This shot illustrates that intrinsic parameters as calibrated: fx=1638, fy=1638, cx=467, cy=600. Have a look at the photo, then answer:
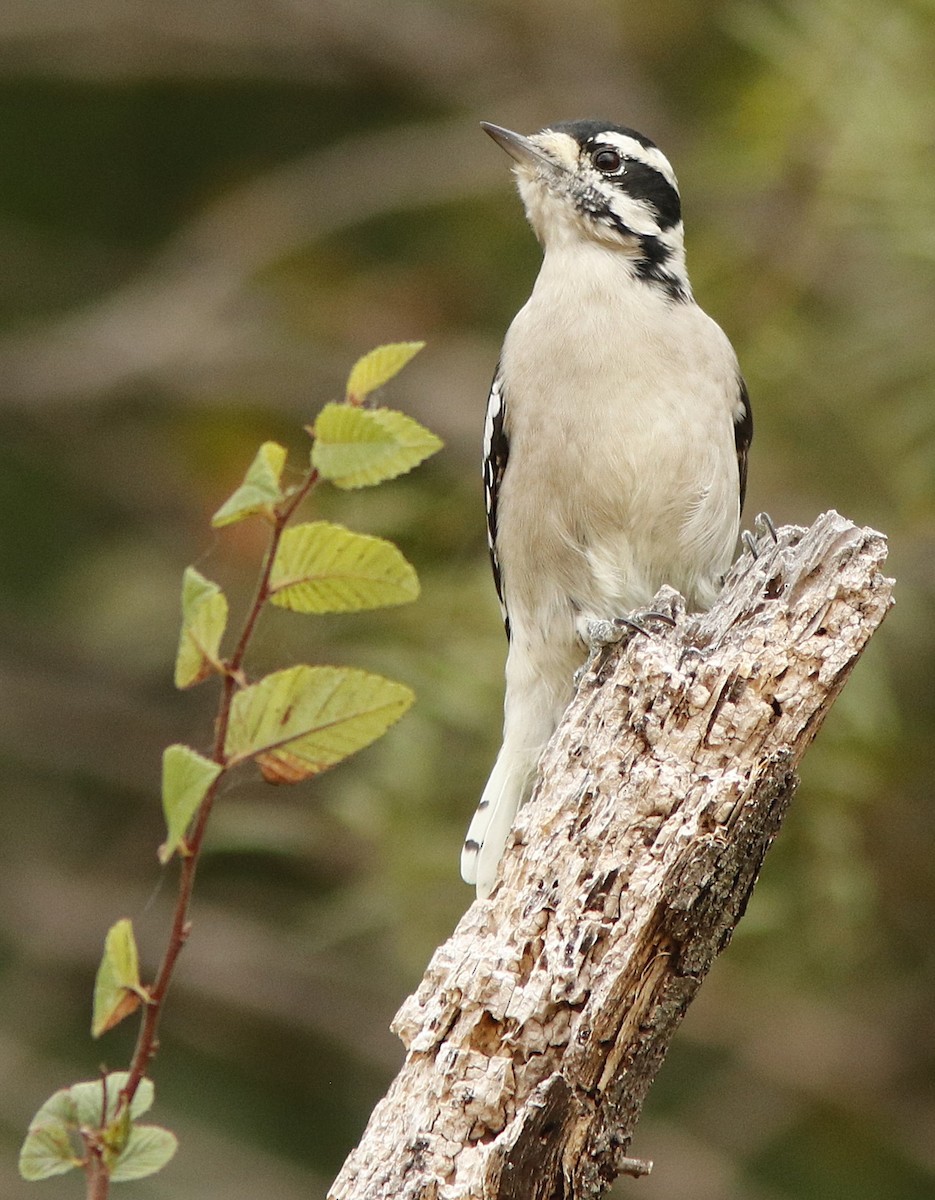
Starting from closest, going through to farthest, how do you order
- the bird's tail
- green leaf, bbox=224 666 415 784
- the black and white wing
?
green leaf, bbox=224 666 415 784
the bird's tail
the black and white wing

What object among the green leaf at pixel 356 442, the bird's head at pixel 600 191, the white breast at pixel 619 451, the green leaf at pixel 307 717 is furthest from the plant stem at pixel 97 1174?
the bird's head at pixel 600 191

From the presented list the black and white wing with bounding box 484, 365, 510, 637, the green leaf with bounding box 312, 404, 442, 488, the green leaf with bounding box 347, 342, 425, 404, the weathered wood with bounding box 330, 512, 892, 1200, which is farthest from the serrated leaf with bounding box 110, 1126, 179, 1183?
the black and white wing with bounding box 484, 365, 510, 637

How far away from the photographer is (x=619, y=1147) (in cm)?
248

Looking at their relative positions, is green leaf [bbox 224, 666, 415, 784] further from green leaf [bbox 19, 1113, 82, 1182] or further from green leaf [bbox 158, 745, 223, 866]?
green leaf [bbox 19, 1113, 82, 1182]

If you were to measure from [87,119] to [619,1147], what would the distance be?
7106mm

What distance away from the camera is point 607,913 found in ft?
8.44

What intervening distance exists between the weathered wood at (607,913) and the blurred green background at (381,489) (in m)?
2.61

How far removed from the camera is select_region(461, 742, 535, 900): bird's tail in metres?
4.26

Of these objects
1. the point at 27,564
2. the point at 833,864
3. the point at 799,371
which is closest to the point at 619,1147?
the point at 833,864

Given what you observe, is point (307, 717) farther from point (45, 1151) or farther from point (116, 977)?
point (45, 1151)

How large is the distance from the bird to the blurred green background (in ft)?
3.55

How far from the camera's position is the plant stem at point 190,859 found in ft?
6.85

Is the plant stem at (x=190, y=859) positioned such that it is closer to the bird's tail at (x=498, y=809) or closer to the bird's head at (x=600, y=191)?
the bird's tail at (x=498, y=809)

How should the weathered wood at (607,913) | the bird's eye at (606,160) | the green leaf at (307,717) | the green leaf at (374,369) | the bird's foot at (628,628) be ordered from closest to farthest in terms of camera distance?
the green leaf at (307,717)
the green leaf at (374,369)
the weathered wood at (607,913)
the bird's foot at (628,628)
the bird's eye at (606,160)
